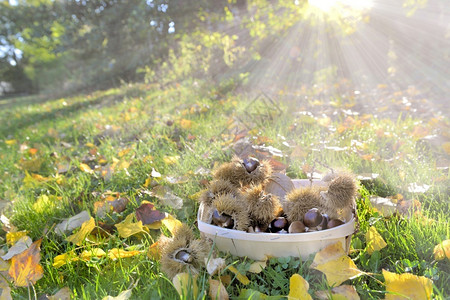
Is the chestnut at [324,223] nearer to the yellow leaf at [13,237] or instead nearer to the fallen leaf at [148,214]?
the fallen leaf at [148,214]

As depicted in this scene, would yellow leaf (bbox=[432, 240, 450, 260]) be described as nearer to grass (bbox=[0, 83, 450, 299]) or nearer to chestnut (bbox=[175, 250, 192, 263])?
grass (bbox=[0, 83, 450, 299])

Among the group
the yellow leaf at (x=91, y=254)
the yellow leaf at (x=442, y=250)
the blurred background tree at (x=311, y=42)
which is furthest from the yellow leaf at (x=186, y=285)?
the blurred background tree at (x=311, y=42)

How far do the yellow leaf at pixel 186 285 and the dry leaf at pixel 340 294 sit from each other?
39 centimetres

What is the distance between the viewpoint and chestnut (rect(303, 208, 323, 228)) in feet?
4.26

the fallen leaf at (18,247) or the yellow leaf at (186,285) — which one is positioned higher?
the yellow leaf at (186,285)

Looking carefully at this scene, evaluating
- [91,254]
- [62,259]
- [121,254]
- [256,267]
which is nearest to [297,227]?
[256,267]

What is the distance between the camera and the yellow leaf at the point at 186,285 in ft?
3.55

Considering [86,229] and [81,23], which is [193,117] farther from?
[81,23]

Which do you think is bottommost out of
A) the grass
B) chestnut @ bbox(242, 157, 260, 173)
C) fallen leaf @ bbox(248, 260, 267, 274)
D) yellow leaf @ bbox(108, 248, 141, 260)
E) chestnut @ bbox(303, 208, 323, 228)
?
the grass

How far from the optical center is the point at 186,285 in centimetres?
110

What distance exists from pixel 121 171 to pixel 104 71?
12.1 metres

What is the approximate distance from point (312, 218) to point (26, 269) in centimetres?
107

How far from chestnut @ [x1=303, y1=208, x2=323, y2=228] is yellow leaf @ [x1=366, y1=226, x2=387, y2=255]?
0.26 m

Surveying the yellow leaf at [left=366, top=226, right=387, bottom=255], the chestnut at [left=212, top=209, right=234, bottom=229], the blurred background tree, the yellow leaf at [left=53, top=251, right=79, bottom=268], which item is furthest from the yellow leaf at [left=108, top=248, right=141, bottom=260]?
the blurred background tree
